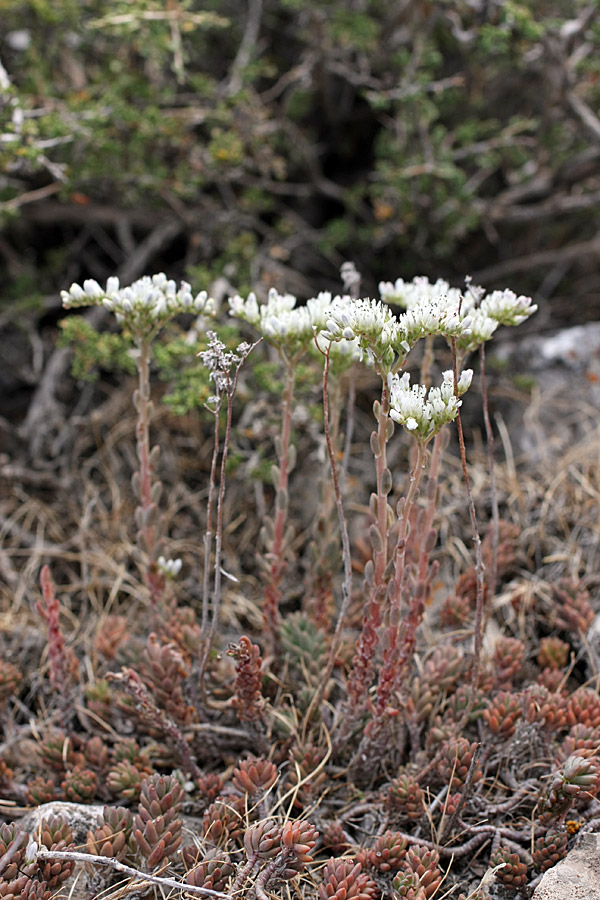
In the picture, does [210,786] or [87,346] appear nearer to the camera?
[210,786]

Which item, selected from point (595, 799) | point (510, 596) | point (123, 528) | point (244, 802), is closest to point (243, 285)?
point (123, 528)

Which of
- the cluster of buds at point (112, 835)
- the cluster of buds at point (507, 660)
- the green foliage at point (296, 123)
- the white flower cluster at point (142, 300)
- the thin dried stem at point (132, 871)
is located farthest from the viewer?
the green foliage at point (296, 123)

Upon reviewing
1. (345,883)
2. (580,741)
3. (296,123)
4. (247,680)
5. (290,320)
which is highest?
(296,123)

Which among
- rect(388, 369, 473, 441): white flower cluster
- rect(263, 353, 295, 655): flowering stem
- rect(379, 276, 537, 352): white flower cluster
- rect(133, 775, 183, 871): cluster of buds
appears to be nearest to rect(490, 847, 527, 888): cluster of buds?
rect(133, 775, 183, 871): cluster of buds

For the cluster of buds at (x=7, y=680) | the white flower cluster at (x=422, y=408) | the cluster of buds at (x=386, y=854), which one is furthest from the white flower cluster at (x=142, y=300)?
the cluster of buds at (x=386, y=854)

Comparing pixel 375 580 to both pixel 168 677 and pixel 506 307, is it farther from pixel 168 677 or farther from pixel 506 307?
pixel 506 307

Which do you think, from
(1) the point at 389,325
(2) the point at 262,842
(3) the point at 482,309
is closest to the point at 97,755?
(2) the point at 262,842

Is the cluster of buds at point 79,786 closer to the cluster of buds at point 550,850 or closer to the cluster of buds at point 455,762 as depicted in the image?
the cluster of buds at point 455,762
